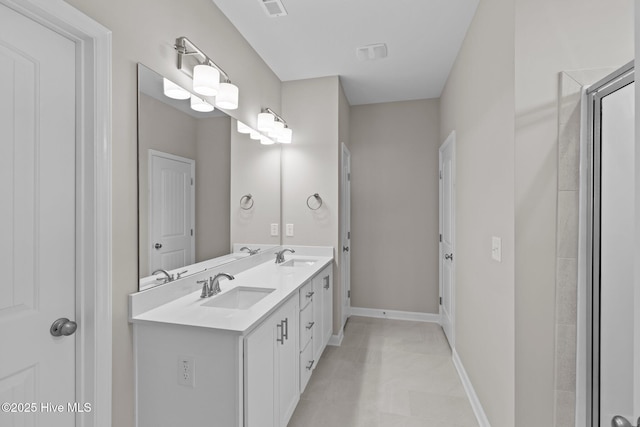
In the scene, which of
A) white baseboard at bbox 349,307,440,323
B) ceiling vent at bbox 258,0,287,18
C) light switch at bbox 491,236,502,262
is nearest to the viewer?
light switch at bbox 491,236,502,262

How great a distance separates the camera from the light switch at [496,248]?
1698 millimetres

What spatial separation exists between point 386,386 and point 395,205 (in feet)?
6.98

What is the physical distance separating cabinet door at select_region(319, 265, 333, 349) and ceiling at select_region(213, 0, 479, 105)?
1878mm

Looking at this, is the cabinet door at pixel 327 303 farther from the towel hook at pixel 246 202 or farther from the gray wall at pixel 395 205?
the gray wall at pixel 395 205

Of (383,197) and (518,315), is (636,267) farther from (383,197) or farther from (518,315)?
(383,197)

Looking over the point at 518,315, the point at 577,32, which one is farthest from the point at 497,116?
the point at 518,315

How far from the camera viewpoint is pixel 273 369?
161cm

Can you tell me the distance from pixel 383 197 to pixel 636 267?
348 centimetres

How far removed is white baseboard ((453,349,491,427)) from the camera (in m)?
1.95

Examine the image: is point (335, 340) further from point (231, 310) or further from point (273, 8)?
point (273, 8)

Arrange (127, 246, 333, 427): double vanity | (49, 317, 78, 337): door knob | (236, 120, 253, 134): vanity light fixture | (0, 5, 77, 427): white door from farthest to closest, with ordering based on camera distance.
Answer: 1. (236, 120, 253, 134): vanity light fixture
2. (127, 246, 333, 427): double vanity
3. (49, 317, 78, 337): door knob
4. (0, 5, 77, 427): white door

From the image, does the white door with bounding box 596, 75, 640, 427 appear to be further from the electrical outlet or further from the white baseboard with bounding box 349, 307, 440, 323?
the white baseboard with bounding box 349, 307, 440, 323

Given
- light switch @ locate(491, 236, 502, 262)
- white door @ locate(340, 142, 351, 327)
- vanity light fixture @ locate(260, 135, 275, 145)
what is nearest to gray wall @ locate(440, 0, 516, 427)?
light switch @ locate(491, 236, 502, 262)

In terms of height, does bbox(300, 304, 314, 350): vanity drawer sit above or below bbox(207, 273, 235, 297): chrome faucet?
below
